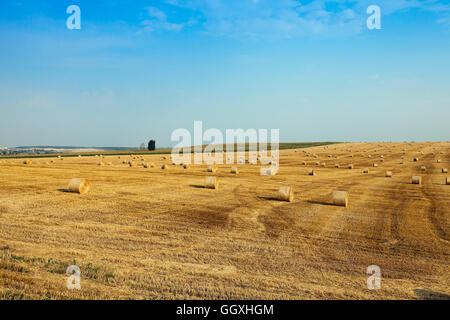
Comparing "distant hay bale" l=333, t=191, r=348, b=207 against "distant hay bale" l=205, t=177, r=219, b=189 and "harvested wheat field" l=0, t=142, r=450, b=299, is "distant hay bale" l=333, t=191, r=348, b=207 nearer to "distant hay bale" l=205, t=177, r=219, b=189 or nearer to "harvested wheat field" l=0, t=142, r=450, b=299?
"harvested wheat field" l=0, t=142, r=450, b=299

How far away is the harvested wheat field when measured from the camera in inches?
259

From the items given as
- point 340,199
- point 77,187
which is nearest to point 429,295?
point 340,199

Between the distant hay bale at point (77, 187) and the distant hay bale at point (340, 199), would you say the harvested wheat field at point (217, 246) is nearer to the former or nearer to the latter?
the distant hay bale at point (77, 187)

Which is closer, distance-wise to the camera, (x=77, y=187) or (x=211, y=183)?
(x=77, y=187)

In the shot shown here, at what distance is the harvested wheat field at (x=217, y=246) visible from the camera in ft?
21.6

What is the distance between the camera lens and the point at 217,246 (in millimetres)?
9438

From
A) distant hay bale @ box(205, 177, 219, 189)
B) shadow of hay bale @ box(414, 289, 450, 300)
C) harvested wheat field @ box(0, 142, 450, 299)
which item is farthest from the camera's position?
distant hay bale @ box(205, 177, 219, 189)

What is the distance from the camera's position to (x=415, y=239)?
34.2ft

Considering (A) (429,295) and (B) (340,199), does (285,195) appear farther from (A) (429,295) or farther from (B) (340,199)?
(A) (429,295)

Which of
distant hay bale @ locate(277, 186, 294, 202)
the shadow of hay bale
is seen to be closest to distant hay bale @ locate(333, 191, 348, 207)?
distant hay bale @ locate(277, 186, 294, 202)
